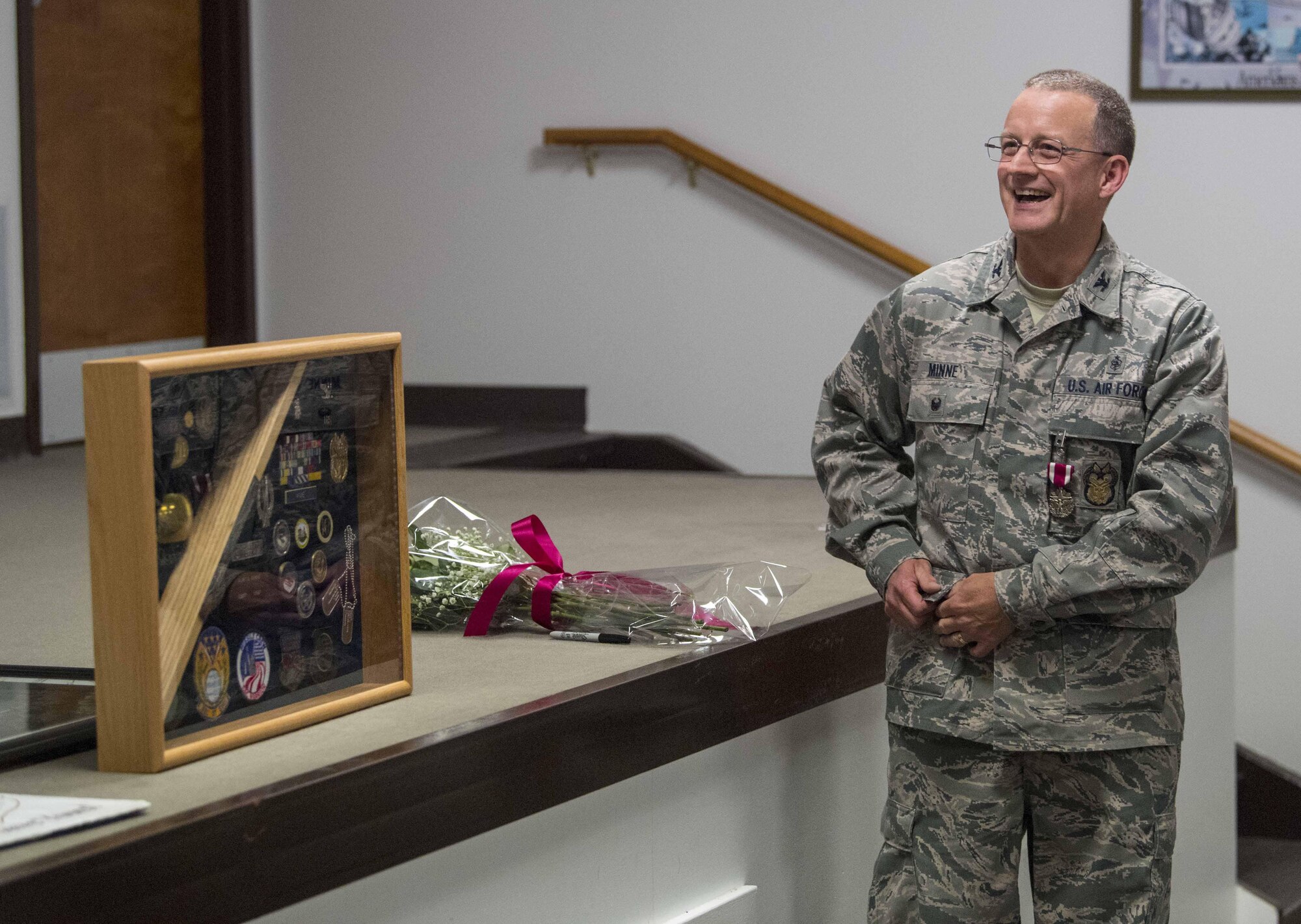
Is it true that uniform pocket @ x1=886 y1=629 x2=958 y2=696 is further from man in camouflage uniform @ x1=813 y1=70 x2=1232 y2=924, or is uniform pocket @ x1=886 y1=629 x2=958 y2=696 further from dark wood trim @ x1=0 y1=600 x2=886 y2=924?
dark wood trim @ x1=0 y1=600 x2=886 y2=924

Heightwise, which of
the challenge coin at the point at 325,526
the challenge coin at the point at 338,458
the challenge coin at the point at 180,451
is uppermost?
the challenge coin at the point at 180,451

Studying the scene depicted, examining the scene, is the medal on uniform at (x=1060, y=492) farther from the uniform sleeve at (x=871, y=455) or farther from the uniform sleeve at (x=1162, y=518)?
the uniform sleeve at (x=871, y=455)

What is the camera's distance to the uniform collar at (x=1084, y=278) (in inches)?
70.7

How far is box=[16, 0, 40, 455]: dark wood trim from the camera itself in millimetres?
4043

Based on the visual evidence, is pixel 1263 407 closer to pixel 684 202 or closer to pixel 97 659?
pixel 684 202

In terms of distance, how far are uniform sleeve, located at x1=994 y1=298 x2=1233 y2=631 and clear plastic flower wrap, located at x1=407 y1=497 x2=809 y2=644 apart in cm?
47

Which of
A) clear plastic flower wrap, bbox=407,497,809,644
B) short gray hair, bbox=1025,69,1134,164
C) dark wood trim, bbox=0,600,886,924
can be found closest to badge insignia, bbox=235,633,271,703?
dark wood trim, bbox=0,600,886,924

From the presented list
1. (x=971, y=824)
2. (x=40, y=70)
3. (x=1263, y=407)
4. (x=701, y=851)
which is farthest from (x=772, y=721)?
(x=40, y=70)

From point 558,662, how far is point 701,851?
0.30m

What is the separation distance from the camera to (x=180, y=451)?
148cm

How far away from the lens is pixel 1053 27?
4012 millimetres

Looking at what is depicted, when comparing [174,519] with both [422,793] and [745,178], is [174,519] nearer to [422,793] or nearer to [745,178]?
[422,793]

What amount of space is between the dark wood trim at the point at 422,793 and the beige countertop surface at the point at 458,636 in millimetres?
31

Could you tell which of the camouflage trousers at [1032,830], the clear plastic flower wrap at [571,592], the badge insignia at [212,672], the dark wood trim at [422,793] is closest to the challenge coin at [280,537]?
the badge insignia at [212,672]
